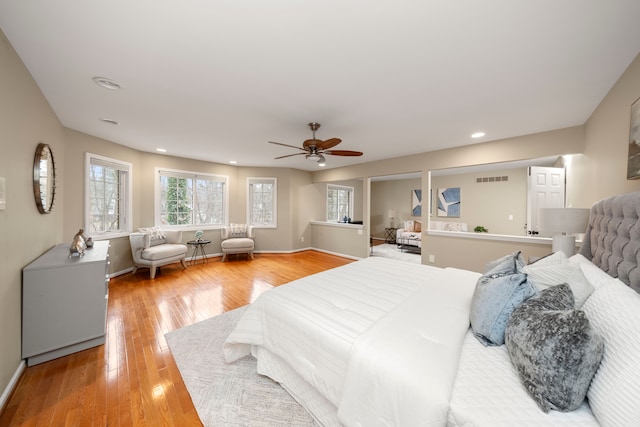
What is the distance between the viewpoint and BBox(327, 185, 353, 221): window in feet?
25.0

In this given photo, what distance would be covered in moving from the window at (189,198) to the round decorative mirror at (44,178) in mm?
2280

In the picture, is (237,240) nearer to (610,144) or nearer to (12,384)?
(12,384)

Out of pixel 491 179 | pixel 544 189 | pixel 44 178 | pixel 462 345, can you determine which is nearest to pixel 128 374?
pixel 44 178

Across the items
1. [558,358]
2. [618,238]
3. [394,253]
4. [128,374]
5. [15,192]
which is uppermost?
[15,192]

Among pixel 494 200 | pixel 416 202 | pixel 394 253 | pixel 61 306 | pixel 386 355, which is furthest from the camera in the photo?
pixel 416 202

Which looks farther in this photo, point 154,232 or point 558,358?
point 154,232

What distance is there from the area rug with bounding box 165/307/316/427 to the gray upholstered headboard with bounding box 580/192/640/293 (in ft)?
7.05

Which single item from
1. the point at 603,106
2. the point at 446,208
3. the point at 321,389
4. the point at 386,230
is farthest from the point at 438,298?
the point at 386,230

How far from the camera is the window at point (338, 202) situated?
761 cm

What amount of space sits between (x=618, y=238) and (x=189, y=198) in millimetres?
6418

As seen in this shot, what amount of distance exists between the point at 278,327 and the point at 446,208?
6808 mm

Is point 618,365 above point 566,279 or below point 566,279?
below

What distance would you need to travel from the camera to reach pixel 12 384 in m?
1.61

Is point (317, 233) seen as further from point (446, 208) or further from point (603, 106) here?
point (603, 106)
